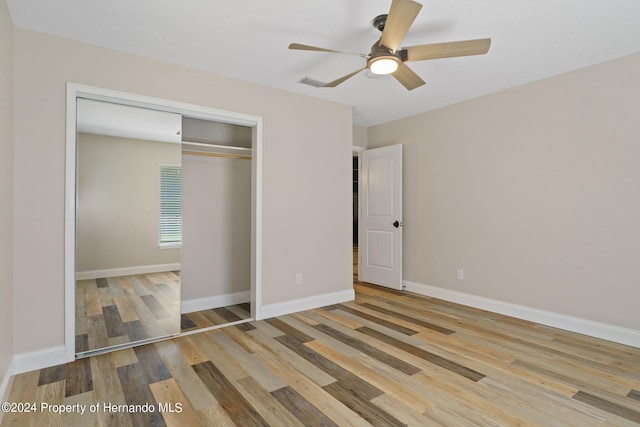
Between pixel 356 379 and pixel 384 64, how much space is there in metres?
2.23

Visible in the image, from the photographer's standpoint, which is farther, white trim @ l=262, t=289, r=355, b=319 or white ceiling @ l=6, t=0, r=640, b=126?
white trim @ l=262, t=289, r=355, b=319

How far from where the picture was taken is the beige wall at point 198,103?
2535 millimetres

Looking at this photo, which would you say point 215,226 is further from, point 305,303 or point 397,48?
point 397,48

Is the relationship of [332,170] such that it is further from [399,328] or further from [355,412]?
[355,412]

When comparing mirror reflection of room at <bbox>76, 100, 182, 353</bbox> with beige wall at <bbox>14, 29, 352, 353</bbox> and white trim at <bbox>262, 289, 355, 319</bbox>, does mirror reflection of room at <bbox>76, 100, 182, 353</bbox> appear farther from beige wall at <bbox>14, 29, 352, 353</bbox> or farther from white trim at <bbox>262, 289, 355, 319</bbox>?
white trim at <bbox>262, 289, 355, 319</bbox>

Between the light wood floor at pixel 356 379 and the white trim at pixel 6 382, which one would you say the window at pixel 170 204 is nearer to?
the light wood floor at pixel 356 379

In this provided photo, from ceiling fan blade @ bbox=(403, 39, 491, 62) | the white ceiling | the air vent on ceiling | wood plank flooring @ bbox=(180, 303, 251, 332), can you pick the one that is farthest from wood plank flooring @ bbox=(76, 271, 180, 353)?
ceiling fan blade @ bbox=(403, 39, 491, 62)

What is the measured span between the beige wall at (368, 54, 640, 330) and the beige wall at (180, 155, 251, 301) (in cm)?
244

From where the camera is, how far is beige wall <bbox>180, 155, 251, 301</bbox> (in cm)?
391

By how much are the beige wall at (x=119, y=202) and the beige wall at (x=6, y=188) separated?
1.42 feet

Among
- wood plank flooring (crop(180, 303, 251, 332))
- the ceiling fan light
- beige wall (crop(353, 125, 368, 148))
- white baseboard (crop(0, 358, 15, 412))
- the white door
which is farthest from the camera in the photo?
beige wall (crop(353, 125, 368, 148))

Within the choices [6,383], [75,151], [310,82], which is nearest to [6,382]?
[6,383]

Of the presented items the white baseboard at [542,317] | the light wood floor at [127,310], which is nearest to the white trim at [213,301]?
the light wood floor at [127,310]

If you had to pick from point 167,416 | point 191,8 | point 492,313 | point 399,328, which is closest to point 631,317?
point 492,313
